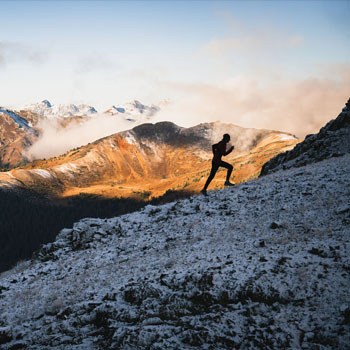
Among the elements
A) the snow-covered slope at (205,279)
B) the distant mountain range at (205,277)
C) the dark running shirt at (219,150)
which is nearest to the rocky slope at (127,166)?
the dark running shirt at (219,150)

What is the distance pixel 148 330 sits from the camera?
20.1ft

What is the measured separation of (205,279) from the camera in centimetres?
774

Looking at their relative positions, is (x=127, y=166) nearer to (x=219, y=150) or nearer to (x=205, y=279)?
(x=219, y=150)

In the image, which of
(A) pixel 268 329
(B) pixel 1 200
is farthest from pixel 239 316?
(B) pixel 1 200

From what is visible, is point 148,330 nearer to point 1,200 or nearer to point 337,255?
point 337,255

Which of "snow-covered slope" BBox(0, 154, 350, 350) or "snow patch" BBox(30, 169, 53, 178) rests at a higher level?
"snow-covered slope" BBox(0, 154, 350, 350)

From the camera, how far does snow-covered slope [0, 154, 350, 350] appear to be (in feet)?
19.0

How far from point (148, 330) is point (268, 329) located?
8.46 ft

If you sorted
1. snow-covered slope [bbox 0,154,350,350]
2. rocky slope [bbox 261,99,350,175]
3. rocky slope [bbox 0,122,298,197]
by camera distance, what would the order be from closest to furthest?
1. snow-covered slope [bbox 0,154,350,350]
2. rocky slope [bbox 261,99,350,175]
3. rocky slope [bbox 0,122,298,197]

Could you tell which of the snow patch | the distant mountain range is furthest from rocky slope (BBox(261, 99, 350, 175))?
the snow patch

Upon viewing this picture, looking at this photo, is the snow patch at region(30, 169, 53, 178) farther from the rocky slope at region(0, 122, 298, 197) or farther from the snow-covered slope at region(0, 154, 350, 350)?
the snow-covered slope at region(0, 154, 350, 350)

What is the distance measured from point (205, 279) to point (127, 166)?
571ft

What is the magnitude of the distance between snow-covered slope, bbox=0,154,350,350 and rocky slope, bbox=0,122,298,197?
110 metres

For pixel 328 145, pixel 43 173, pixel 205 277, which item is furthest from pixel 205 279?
pixel 43 173
